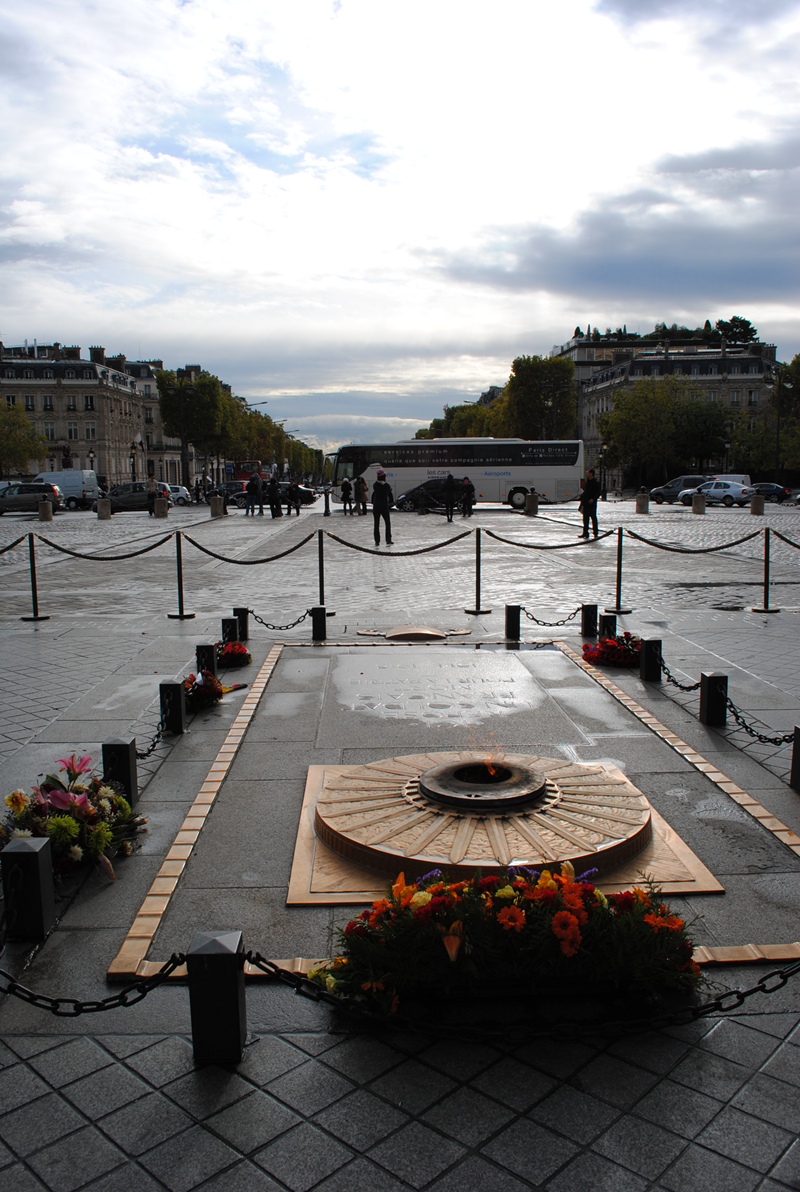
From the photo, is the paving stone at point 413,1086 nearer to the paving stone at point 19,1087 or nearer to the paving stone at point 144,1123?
the paving stone at point 144,1123

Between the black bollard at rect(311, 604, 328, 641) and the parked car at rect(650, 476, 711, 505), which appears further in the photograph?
the parked car at rect(650, 476, 711, 505)

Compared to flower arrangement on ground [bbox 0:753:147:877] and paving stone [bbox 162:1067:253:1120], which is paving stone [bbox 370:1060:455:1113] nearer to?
paving stone [bbox 162:1067:253:1120]

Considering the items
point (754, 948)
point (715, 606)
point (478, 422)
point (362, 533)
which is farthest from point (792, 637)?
point (478, 422)

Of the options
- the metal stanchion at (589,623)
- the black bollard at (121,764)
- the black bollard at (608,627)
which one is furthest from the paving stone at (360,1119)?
Answer: the metal stanchion at (589,623)

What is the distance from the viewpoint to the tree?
62.6 meters

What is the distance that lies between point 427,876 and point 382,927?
333 millimetres

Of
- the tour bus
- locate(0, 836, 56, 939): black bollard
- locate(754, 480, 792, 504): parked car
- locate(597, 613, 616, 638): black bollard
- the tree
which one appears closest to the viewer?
locate(0, 836, 56, 939): black bollard

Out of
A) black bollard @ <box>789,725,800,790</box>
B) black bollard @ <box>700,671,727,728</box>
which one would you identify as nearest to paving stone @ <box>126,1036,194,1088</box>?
black bollard @ <box>789,725,800,790</box>

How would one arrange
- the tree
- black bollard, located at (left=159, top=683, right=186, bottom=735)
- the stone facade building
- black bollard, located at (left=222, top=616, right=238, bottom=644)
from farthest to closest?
the stone facade building → the tree → black bollard, located at (left=222, top=616, right=238, bottom=644) → black bollard, located at (left=159, top=683, right=186, bottom=735)

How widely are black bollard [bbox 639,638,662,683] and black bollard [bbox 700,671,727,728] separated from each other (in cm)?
128

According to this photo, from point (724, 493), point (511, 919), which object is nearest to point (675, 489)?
point (724, 493)

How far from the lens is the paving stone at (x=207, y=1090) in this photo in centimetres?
271

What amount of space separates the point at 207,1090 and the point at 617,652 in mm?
6182

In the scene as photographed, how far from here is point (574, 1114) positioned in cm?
265
